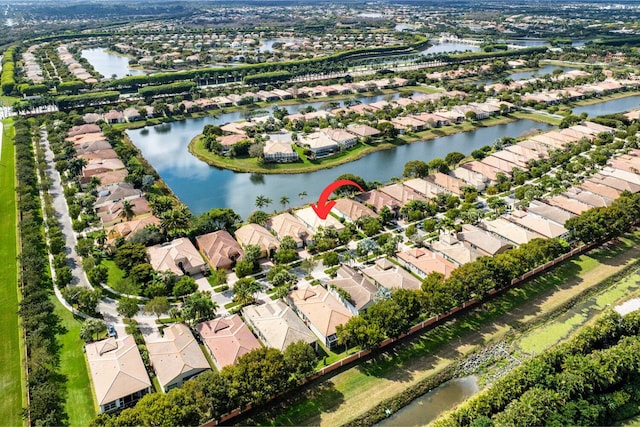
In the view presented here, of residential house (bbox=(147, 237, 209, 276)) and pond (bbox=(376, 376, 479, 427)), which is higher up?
residential house (bbox=(147, 237, 209, 276))

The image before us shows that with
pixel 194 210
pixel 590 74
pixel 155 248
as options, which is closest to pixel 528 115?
pixel 590 74

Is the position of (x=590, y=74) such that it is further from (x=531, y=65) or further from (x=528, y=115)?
(x=528, y=115)

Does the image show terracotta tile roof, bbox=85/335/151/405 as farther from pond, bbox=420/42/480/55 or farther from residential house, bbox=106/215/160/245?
pond, bbox=420/42/480/55

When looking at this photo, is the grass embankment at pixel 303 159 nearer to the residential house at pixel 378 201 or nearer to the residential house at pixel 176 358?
the residential house at pixel 378 201

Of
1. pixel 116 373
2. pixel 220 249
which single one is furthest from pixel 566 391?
pixel 220 249

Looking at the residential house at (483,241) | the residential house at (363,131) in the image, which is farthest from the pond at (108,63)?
the residential house at (483,241)

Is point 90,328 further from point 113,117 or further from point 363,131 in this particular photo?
point 113,117

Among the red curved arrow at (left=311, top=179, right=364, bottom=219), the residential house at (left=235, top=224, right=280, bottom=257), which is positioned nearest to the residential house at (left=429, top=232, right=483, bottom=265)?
the red curved arrow at (left=311, top=179, right=364, bottom=219)
